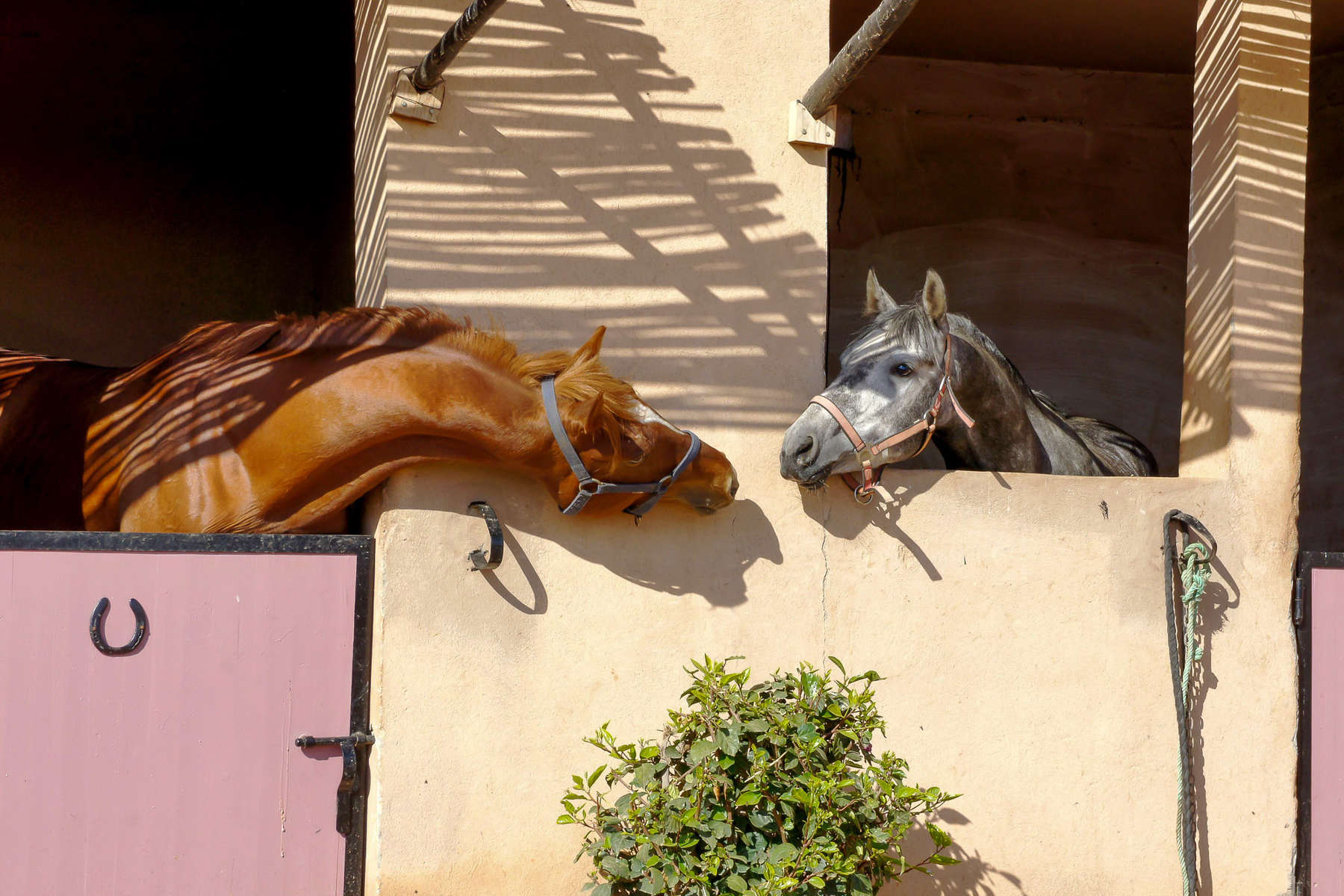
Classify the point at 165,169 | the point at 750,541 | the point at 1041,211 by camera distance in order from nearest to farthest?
the point at 750,541 → the point at 165,169 → the point at 1041,211

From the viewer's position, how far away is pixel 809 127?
3201 mm

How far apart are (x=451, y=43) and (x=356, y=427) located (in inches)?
36.9

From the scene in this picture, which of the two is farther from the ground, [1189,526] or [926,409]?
[926,409]

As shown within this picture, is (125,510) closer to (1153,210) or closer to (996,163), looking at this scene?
(996,163)

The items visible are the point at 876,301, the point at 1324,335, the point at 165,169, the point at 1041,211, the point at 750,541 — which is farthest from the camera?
the point at 1041,211

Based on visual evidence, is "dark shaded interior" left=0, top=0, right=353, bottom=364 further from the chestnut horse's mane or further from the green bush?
the green bush

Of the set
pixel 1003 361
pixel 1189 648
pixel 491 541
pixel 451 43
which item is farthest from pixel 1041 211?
pixel 491 541

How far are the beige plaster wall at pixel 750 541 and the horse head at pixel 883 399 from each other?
132 mm

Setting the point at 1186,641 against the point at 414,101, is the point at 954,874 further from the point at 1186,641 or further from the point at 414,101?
the point at 414,101

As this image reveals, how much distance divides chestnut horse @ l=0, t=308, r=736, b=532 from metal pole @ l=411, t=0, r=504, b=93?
0.57 meters

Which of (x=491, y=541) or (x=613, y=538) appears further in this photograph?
(x=613, y=538)

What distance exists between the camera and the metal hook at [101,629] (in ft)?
8.20

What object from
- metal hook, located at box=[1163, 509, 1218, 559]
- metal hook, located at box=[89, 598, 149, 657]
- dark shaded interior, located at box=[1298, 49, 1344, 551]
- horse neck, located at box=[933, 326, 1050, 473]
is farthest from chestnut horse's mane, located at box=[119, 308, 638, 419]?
dark shaded interior, located at box=[1298, 49, 1344, 551]

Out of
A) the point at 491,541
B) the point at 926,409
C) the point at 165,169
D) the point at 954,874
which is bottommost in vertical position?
the point at 954,874
